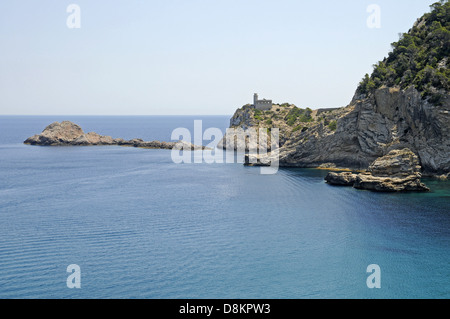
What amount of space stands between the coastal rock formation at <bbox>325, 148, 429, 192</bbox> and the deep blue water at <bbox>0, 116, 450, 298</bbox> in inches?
70.6

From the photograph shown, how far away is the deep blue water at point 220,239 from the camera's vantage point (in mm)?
26172

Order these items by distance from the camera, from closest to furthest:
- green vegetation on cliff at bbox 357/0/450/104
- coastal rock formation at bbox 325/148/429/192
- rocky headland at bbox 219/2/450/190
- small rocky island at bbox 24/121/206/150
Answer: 1. coastal rock formation at bbox 325/148/429/192
2. rocky headland at bbox 219/2/450/190
3. green vegetation on cliff at bbox 357/0/450/104
4. small rocky island at bbox 24/121/206/150

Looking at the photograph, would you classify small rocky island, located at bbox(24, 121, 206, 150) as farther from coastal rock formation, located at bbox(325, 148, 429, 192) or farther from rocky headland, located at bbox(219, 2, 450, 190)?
coastal rock formation, located at bbox(325, 148, 429, 192)

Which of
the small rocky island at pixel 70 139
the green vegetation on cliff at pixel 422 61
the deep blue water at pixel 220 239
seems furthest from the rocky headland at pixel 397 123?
the small rocky island at pixel 70 139

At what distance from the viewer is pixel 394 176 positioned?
53562 mm

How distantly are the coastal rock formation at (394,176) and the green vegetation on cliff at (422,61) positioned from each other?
11.9 metres

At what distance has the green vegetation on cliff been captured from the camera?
60.0 meters

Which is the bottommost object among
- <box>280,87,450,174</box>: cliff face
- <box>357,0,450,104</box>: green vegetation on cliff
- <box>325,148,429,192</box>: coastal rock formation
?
<box>325,148,429,192</box>: coastal rock formation

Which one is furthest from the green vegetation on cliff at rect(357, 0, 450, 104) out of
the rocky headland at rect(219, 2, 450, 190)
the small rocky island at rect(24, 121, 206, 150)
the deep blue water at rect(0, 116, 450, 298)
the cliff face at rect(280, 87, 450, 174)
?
the small rocky island at rect(24, 121, 206, 150)

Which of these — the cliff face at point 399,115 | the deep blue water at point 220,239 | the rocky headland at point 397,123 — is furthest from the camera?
the cliff face at point 399,115

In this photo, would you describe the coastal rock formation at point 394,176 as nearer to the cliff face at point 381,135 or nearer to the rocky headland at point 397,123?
the rocky headland at point 397,123

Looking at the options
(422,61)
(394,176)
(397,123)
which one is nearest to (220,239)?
(394,176)

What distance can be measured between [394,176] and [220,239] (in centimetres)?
2978

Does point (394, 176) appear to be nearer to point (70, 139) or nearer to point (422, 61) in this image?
point (422, 61)
